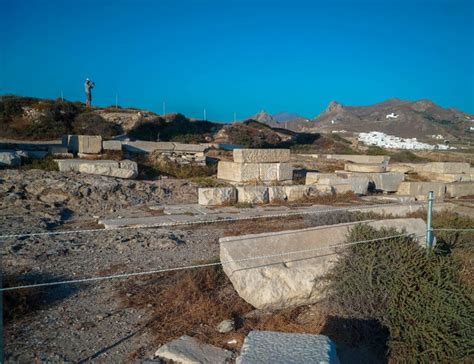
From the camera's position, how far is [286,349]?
226 centimetres

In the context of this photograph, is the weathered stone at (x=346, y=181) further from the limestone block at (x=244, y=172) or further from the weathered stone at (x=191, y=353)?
the weathered stone at (x=191, y=353)

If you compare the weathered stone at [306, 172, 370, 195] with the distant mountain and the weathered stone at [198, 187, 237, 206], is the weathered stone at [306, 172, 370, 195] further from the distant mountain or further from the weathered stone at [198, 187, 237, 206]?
the distant mountain

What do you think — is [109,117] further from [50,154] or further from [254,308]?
[254,308]

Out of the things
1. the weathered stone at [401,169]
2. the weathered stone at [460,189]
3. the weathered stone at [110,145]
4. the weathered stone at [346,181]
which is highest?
the weathered stone at [110,145]

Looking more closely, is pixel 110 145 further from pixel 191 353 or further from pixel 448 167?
pixel 448 167

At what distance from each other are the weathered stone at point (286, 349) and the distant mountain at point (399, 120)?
69.1 m

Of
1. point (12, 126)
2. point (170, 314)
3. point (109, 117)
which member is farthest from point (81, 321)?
point (109, 117)

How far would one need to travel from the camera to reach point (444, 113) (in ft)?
298

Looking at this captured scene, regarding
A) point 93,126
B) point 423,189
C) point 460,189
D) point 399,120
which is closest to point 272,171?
point 423,189

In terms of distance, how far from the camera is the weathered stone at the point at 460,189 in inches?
460

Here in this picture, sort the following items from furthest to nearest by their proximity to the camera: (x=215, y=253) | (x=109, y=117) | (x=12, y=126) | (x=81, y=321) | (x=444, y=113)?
1. (x=444, y=113)
2. (x=109, y=117)
3. (x=12, y=126)
4. (x=215, y=253)
5. (x=81, y=321)

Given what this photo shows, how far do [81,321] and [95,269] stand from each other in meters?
1.30

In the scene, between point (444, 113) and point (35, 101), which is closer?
point (35, 101)

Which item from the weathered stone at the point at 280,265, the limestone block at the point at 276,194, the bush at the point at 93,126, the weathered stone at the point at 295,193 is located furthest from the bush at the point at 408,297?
the bush at the point at 93,126
